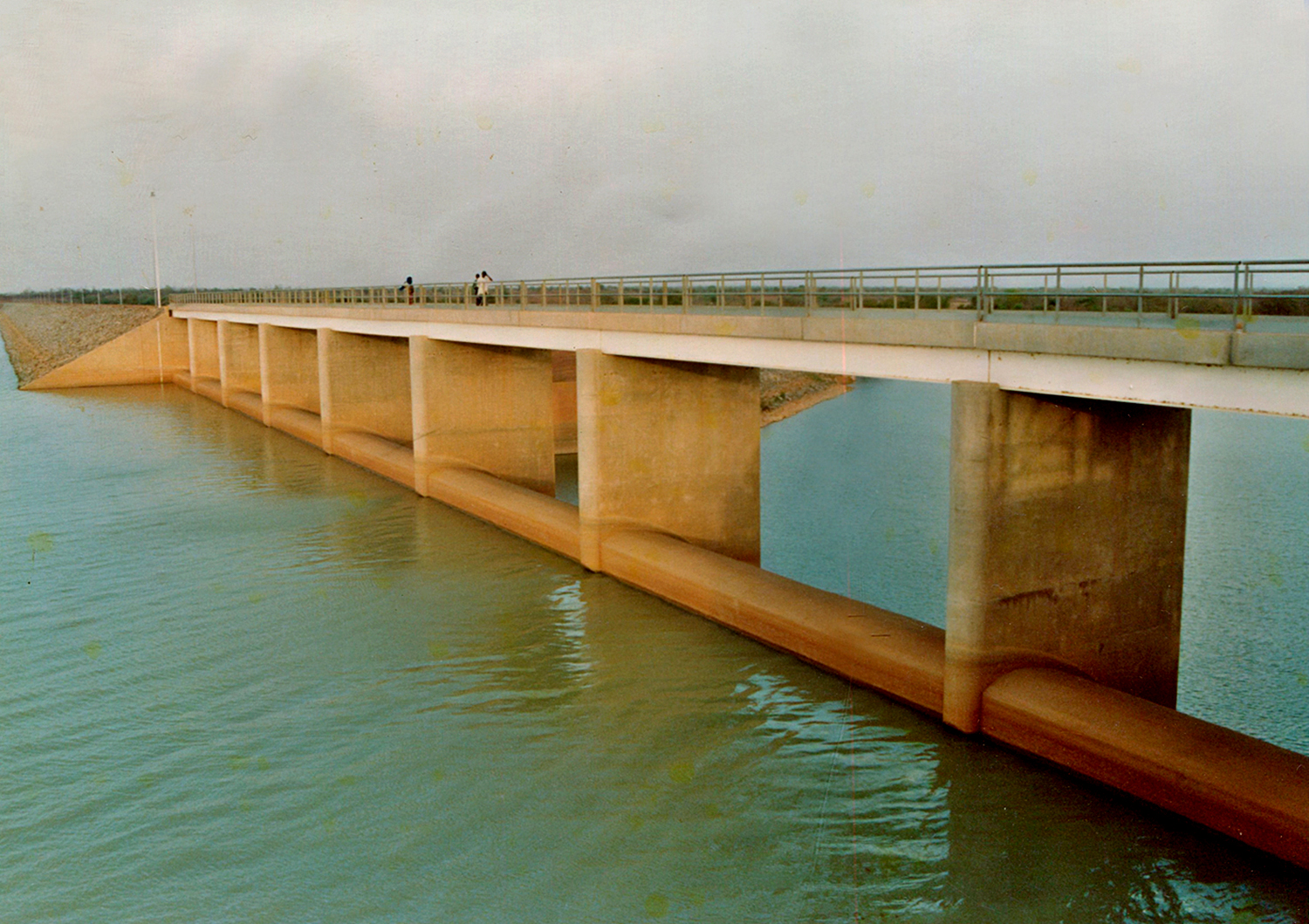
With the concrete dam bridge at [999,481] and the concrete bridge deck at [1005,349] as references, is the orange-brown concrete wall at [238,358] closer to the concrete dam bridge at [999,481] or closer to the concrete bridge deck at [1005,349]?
the concrete dam bridge at [999,481]

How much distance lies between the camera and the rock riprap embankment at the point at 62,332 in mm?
71188

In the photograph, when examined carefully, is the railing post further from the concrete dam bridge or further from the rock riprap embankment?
the rock riprap embankment

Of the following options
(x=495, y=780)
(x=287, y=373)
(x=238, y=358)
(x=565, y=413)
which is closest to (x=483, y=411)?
(x=565, y=413)

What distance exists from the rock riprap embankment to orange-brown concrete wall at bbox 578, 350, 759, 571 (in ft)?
173

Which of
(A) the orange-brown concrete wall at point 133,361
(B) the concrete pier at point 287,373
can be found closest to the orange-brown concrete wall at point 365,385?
(B) the concrete pier at point 287,373

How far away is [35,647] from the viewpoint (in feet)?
59.3

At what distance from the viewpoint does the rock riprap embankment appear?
7119 centimetres

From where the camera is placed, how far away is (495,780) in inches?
510

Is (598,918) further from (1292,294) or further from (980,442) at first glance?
(1292,294)

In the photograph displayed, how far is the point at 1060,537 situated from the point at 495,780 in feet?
24.0

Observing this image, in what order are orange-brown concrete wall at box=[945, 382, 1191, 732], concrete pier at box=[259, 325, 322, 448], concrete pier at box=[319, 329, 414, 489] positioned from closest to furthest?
orange-brown concrete wall at box=[945, 382, 1191, 732] < concrete pier at box=[319, 329, 414, 489] < concrete pier at box=[259, 325, 322, 448]

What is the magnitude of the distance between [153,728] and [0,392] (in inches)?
2335

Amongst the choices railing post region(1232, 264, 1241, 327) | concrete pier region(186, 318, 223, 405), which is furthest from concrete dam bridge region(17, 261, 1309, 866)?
concrete pier region(186, 318, 223, 405)

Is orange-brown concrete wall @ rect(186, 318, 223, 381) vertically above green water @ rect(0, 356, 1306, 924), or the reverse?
orange-brown concrete wall @ rect(186, 318, 223, 381)
